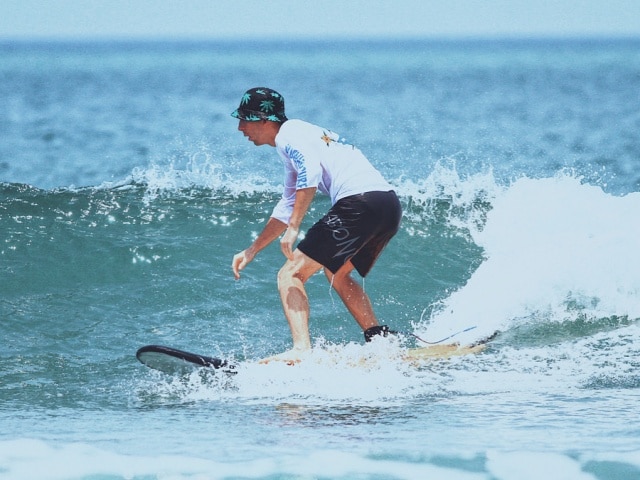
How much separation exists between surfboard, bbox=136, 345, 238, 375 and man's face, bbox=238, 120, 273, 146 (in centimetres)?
142

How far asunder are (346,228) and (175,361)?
138 cm

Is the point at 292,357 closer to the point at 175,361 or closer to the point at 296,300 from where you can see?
the point at 296,300

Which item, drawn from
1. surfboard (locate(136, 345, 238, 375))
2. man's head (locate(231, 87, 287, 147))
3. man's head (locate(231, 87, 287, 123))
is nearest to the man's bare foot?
surfboard (locate(136, 345, 238, 375))

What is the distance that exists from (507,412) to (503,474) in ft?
3.48

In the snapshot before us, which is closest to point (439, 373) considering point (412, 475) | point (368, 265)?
point (368, 265)

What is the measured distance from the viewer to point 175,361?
6625mm

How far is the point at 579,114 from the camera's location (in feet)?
111

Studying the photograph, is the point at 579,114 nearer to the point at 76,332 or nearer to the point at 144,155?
the point at 144,155

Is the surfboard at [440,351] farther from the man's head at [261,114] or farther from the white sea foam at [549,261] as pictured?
the man's head at [261,114]

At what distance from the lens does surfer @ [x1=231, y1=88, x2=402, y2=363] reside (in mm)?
6633

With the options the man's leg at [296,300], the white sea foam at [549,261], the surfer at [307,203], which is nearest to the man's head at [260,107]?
the surfer at [307,203]

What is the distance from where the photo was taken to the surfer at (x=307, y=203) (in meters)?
6.63

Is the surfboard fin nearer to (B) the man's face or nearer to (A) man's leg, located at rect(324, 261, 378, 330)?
(A) man's leg, located at rect(324, 261, 378, 330)

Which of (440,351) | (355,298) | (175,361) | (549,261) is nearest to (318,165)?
(355,298)
